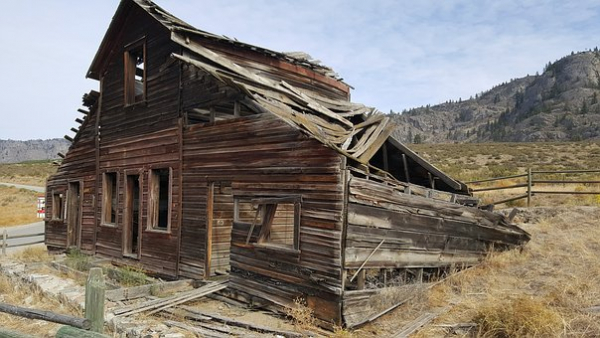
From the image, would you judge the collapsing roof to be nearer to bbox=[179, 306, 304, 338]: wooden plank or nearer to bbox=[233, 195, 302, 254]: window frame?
bbox=[233, 195, 302, 254]: window frame

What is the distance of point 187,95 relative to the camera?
Result: 10117 millimetres

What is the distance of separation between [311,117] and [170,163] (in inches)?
148

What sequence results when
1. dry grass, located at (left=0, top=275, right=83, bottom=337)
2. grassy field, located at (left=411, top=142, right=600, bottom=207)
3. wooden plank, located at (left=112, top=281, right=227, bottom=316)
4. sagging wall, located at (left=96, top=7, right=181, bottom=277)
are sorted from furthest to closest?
grassy field, located at (left=411, top=142, right=600, bottom=207), sagging wall, located at (left=96, top=7, right=181, bottom=277), dry grass, located at (left=0, top=275, right=83, bottom=337), wooden plank, located at (left=112, top=281, right=227, bottom=316)

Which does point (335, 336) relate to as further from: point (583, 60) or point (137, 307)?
point (583, 60)

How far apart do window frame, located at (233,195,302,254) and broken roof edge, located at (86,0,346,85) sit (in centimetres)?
465

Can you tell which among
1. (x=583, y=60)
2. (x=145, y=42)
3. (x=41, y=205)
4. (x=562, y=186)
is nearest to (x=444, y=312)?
(x=145, y=42)

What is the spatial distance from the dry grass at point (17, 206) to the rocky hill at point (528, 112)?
5943 centimetres

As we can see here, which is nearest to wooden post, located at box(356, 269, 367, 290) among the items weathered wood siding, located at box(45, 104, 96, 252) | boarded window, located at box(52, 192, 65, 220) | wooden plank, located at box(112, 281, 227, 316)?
wooden plank, located at box(112, 281, 227, 316)

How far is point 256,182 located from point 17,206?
40174 millimetres

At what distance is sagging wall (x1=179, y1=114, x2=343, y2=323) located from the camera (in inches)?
265

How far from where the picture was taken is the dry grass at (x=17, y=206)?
32769mm

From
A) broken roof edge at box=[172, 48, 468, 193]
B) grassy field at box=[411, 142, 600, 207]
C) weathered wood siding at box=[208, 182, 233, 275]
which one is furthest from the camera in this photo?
grassy field at box=[411, 142, 600, 207]

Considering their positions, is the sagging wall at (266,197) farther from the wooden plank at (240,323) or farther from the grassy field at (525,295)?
the grassy field at (525,295)

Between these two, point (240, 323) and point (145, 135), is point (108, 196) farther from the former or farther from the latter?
point (240, 323)
